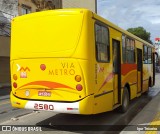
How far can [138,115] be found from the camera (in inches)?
466

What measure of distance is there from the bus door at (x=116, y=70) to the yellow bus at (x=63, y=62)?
518 mm

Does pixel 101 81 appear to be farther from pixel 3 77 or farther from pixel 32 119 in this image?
pixel 3 77

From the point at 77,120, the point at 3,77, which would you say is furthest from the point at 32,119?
the point at 3,77

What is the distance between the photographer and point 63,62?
900 cm

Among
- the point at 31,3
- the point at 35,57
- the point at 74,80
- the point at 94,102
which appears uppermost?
the point at 31,3

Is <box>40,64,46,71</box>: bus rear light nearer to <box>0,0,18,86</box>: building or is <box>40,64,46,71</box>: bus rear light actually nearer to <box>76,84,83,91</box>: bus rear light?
<box>76,84,83,91</box>: bus rear light

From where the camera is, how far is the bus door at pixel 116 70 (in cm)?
1101

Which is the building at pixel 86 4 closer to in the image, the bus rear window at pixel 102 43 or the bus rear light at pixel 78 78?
the bus rear window at pixel 102 43

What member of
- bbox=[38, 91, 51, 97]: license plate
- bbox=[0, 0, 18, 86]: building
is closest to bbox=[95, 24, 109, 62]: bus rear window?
bbox=[38, 91, 51, 97]: license plate

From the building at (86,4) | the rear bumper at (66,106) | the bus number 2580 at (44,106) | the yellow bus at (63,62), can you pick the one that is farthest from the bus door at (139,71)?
the building at (86,4)

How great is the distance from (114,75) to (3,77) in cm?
2281

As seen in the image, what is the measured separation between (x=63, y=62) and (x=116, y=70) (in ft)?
9.11

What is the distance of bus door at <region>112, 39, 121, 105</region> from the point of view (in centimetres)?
1101

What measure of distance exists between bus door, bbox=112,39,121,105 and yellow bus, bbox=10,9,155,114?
518mm
